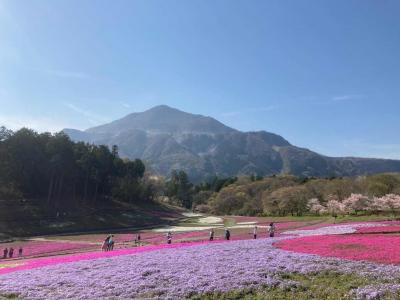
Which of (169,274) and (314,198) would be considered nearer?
(169,274)

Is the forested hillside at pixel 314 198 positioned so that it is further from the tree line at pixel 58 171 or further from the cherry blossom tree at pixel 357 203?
the tree line at pixel 58 171

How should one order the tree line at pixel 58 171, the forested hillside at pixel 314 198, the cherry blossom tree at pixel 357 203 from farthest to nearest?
the tree line at pixel 58 171 < the forested hillside at pixel 314 198 < the cherry blossom tree at pixel 357 203

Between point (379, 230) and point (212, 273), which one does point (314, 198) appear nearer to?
point (379, 230)

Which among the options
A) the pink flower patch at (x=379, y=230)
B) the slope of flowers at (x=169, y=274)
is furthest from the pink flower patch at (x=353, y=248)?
the pink flower patch at (x=379, y=230)

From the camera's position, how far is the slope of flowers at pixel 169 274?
67.7 feet

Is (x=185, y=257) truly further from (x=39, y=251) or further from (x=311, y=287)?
(x=39, y=251)

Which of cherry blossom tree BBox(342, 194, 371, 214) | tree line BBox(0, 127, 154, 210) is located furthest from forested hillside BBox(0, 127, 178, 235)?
cherry blossom tree BBox(342, 194, 371, 214)

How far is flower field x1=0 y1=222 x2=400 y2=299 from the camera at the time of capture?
2009cm

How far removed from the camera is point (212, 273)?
23.2m

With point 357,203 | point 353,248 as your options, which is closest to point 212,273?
point 353,248

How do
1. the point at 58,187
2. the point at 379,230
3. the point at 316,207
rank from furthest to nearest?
the point at 58,187 < the point at 316,207 < the point at 379,230

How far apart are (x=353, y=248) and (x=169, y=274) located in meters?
14.3

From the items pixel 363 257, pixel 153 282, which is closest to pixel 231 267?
pixel 153 282

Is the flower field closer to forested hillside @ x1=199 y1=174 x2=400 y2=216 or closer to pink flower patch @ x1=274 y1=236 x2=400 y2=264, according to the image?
pink flower patch @ x1=274 y1=236 x2=400 y2=264
